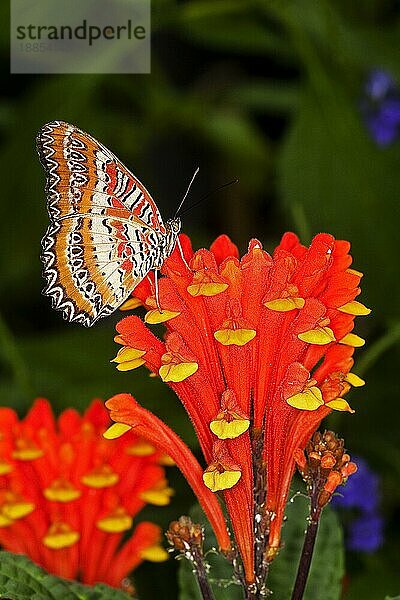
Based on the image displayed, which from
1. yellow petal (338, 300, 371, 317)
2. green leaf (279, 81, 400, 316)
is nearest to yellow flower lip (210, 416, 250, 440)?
yellow petal (338, 300, 371, 317)

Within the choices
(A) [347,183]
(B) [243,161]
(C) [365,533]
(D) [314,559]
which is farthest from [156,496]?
(B) [243,161]

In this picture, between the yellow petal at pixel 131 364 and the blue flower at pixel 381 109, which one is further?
the blue flower at pixel 381 109

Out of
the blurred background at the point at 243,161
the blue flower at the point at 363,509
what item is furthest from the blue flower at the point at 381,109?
the blue flower at the point at 363,509

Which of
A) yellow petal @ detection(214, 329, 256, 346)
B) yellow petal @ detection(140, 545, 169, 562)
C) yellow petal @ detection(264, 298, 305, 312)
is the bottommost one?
yellow petal @ detection(140, 545, 169, 562)

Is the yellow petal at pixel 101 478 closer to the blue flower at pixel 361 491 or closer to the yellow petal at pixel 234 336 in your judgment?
the yellow petal at pixel 234 336

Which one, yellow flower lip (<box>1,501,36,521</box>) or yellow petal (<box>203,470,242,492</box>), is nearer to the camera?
yellow petal (<box>203,470,242,492</box>)

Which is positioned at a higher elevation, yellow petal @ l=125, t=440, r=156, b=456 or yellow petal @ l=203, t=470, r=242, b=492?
yellow petal @ l=203, t=470, r=242, b=492

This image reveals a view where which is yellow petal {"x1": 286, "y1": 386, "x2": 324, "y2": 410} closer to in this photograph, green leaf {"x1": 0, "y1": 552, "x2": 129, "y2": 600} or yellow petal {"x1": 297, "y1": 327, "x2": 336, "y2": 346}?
yellow petal {"x1": 297, "y1": 327, "x2": 336, "y2": 346}
